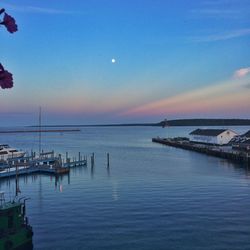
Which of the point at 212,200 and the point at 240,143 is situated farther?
the point at 240,143

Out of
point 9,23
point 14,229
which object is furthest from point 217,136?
point 9,23

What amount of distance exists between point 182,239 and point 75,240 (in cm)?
807

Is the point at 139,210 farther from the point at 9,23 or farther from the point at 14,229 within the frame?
the point at 9,23

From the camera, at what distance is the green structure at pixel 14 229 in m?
26.3

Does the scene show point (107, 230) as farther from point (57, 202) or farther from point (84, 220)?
point (57, 202)

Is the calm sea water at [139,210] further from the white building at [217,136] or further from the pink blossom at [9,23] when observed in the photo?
the white building at [217,136]

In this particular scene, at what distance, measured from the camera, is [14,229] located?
27422 mm

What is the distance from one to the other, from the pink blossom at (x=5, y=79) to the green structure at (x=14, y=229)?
25962 millimetres

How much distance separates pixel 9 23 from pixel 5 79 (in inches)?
12.7

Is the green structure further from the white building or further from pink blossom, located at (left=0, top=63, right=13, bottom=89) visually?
the white building

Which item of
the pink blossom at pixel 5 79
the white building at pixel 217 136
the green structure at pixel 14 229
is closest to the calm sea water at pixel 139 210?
the green structure at pixel 14 229

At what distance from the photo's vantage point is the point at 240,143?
4016 inches

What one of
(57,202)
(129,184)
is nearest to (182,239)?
(57,202)

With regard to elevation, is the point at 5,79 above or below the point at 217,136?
above
